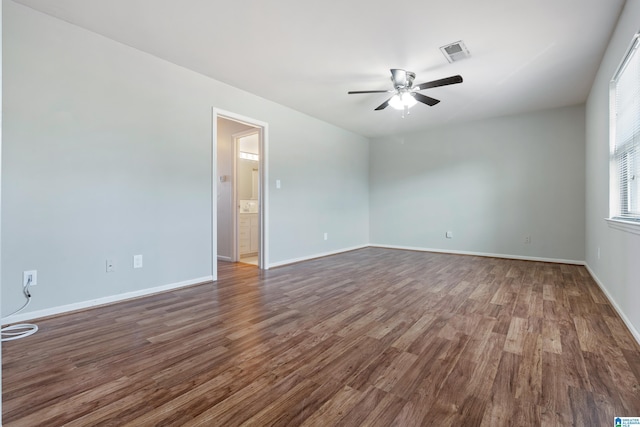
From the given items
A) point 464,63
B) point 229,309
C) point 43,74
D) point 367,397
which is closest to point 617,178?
point 464,63

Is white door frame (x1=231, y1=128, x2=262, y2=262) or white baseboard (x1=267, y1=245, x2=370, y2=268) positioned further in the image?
white door frame (x1=231, y1=128, x2=262, y2=262)

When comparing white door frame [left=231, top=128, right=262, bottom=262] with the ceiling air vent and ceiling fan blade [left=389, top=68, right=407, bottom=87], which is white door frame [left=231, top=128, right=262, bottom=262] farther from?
the ceiling air vent

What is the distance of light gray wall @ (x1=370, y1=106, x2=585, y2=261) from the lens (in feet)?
15.6

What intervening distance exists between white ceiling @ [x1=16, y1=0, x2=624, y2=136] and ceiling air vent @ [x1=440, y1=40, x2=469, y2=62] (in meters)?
0.06

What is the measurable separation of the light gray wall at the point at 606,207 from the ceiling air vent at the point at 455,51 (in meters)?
1.12

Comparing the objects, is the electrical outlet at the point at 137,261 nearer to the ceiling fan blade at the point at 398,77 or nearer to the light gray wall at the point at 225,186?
the light gray wall at the point at 225,186

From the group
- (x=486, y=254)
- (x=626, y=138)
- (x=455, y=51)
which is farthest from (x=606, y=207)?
(x=486, y=254)

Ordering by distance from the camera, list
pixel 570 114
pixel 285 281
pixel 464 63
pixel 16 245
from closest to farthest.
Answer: pixel 16 245
pixel 464 63
pixel 285 281
pixel 570 114

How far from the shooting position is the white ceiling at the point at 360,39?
2414 millimetres

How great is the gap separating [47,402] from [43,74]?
241 cm

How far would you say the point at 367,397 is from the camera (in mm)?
1514

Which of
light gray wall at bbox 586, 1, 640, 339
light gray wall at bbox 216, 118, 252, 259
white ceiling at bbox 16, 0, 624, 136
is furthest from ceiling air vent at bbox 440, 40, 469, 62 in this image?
light gray wall at bbox 216, 118, 252, 259

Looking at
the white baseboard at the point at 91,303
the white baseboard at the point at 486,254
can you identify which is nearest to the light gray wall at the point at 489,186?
the white baseboard at the point at 486,254

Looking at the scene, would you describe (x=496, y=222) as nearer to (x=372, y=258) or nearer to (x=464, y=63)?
(x=372, y=258)
